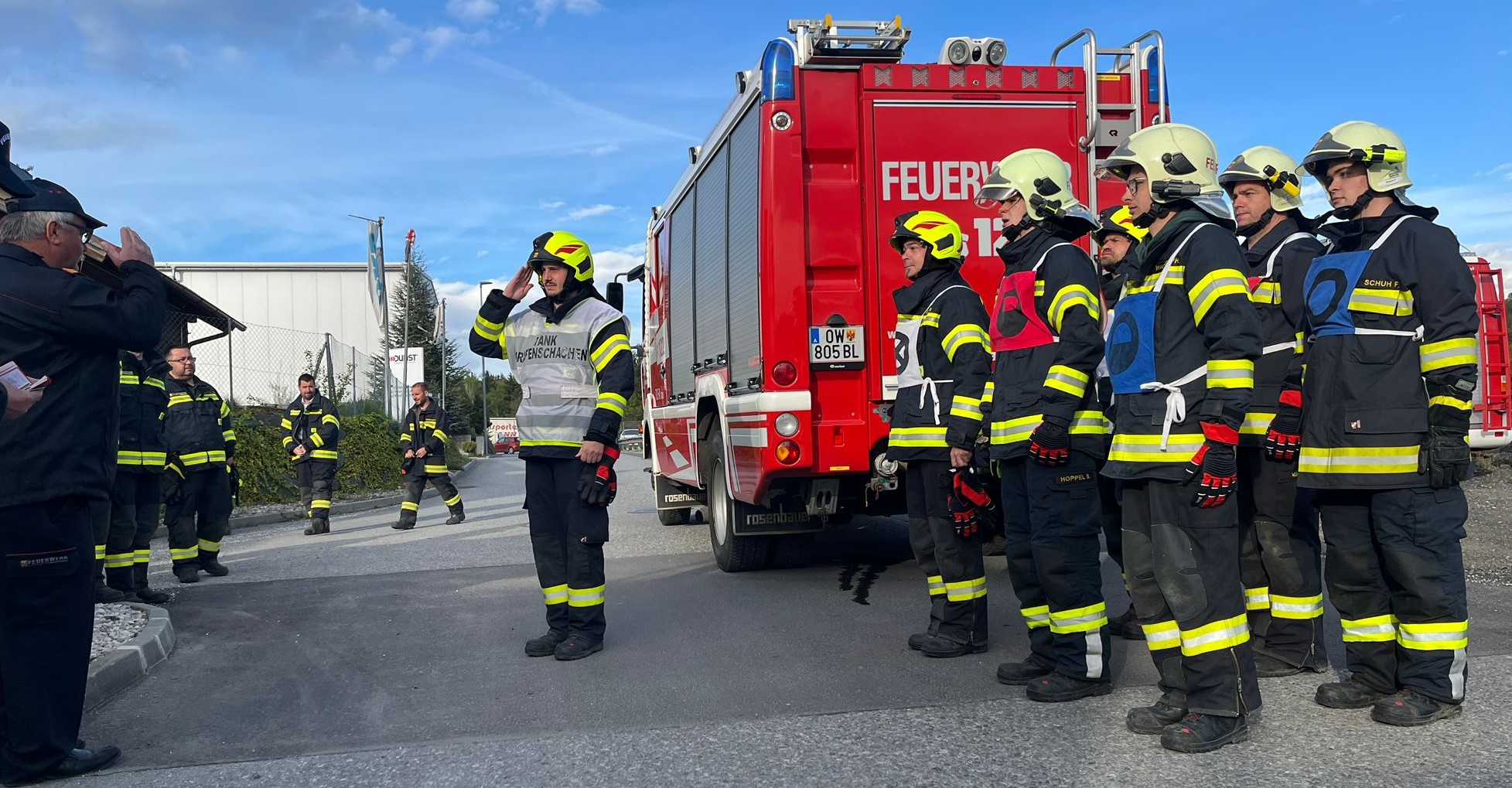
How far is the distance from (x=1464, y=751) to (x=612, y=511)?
12119mm

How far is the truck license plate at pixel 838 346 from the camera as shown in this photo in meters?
7.21

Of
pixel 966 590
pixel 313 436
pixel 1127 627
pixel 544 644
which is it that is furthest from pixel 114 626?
pixel 313 436

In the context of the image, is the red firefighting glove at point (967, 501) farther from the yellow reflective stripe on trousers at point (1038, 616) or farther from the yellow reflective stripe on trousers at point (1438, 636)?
the yellow reflective stripe on trousers at point (1438, 636)

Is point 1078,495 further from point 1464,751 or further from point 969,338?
point 1464,751

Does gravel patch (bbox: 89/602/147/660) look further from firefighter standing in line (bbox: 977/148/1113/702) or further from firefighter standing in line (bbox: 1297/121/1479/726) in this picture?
firefighter standing in line (bbox: 1297/121/1479/726)

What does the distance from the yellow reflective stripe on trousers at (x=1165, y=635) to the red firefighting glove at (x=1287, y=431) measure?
110 centimetres

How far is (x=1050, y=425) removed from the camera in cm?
461

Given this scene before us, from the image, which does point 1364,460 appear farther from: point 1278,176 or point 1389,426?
point 1278,176

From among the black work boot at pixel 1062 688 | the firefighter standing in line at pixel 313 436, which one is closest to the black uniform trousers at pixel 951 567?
the black work boot at pixel 1062 688

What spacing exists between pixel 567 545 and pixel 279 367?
61.4ft

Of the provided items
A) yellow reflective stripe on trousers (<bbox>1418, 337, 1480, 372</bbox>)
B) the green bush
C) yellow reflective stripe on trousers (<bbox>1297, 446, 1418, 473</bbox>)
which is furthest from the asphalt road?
the green bush

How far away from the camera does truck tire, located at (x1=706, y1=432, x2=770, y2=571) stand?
8.47 meters

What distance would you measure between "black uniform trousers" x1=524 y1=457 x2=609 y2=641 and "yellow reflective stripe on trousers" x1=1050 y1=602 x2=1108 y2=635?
7.84 feet

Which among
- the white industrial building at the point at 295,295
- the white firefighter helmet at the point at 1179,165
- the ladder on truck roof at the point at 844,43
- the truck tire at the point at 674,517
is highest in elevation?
the white industrial building at the point at 295,295
